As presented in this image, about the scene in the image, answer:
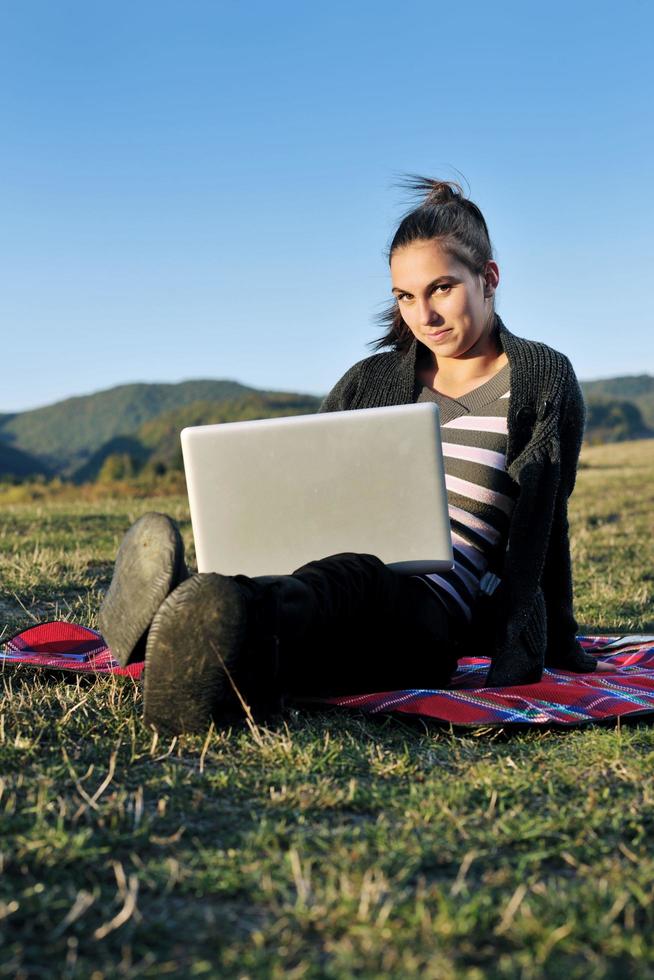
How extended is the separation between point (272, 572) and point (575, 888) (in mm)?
1447

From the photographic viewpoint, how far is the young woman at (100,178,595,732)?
248 cm

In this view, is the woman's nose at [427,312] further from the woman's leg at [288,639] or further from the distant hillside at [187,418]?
the distant hillside at [187,418]

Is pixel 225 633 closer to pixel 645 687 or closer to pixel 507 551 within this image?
pixel 507 551

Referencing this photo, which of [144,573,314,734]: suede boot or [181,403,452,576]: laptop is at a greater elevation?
[181,403,452,576]: laptop

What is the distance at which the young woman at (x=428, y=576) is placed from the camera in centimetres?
248

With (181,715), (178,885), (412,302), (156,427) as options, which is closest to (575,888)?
(178,885)

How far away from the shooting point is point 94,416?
579ft

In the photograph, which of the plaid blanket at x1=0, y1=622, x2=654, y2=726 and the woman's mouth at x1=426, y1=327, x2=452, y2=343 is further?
the woman's mouth at x1=426, y1=327, x2=452, y2=343

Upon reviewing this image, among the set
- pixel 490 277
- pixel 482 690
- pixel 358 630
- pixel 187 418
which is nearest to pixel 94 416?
pixel 187 418

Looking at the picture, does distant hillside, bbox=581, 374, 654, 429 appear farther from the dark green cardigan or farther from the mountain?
the dark green cardigan

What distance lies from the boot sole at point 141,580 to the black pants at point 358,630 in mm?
341

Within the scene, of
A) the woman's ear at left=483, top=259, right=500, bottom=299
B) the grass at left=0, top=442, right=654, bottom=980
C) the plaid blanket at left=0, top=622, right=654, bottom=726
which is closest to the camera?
the grass at left=0, top=442, right=654, bottom=980

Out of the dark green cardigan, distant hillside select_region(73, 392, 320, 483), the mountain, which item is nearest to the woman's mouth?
the dark green cardigan

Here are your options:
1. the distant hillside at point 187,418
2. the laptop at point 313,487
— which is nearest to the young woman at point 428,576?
the laptop at point 313,487
